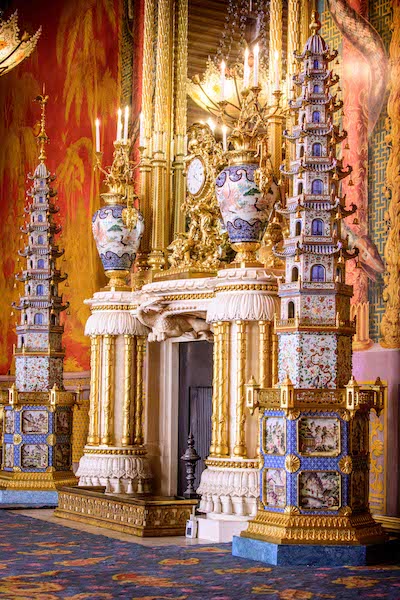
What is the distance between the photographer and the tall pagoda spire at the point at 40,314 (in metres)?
12.5

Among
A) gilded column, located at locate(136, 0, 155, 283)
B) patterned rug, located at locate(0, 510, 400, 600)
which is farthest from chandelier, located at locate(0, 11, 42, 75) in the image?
patterned rug, located at locate(0, 510, 400, 600)

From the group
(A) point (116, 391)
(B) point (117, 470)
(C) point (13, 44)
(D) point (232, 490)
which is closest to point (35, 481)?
(B) point (117, 470)

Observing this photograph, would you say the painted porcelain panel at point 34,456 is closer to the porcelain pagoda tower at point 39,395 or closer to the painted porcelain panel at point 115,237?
the porcelain pagoda tower at point 39,395

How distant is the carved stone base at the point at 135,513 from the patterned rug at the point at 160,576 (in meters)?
0.45

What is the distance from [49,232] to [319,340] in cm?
520

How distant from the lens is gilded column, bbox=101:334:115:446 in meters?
11.7

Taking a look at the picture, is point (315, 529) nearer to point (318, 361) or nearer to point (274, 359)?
point (318, 361)

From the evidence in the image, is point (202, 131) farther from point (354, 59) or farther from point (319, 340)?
point (319, 340)

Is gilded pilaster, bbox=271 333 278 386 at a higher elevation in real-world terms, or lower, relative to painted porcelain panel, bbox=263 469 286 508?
higher

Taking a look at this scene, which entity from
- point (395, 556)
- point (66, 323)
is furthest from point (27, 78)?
point (395, 556)

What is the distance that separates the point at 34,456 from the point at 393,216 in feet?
16.7

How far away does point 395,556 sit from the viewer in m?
8.39

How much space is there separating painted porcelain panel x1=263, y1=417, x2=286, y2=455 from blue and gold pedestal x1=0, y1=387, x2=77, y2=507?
14.1 feet

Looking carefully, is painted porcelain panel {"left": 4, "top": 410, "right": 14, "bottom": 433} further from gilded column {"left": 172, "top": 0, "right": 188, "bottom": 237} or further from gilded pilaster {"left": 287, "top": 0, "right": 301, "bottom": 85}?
gilded pilaster {"left": 287, "top": 0, "right": 301, "bottom": 85}
